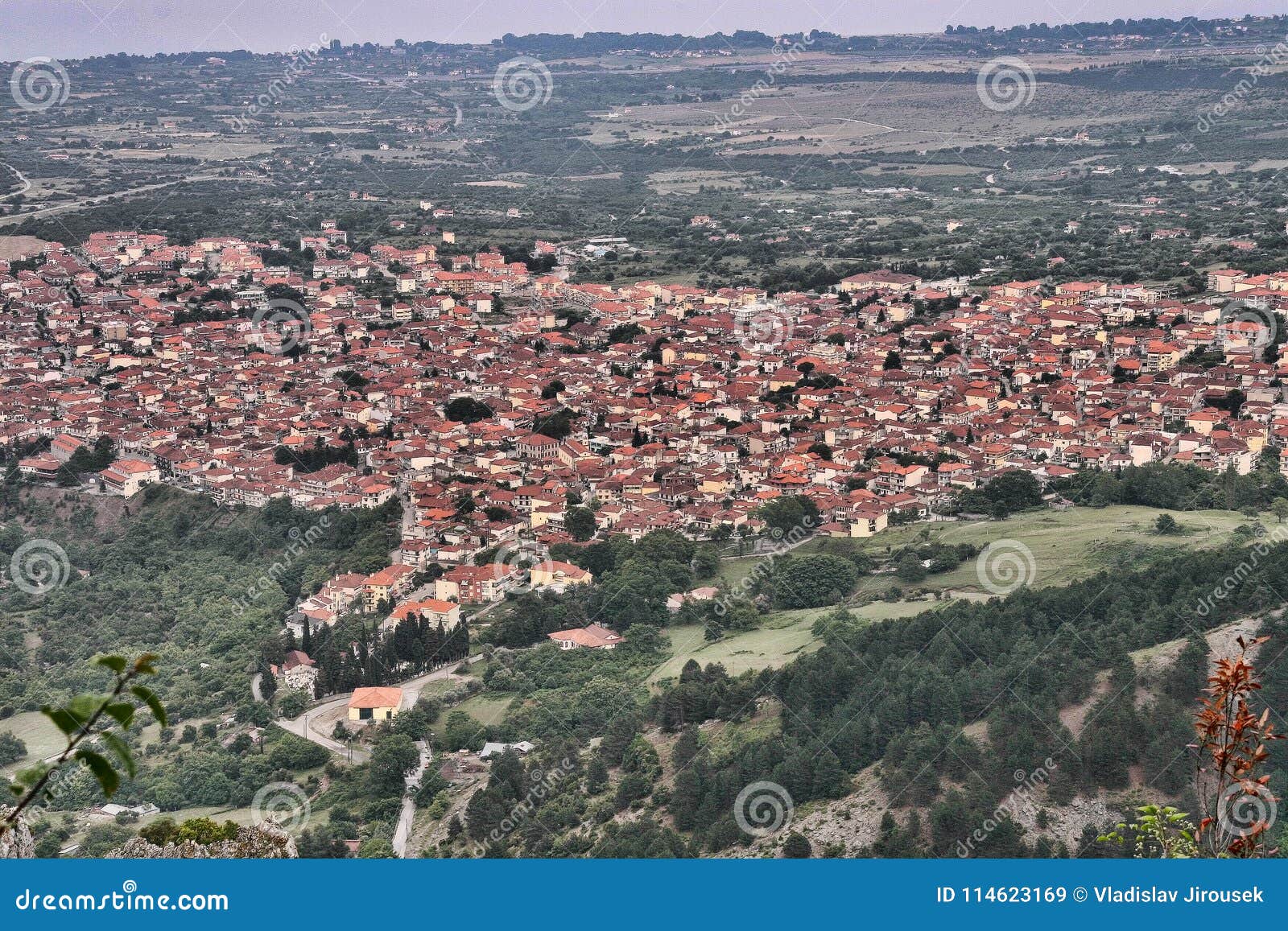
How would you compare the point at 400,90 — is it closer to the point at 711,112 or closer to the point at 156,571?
the point at 711,112

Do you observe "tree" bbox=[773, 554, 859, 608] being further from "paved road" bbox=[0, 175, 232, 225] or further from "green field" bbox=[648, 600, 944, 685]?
"paved road" bbox=[0, 175, 232, 225]

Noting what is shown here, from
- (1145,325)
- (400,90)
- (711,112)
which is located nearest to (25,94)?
(400,90)

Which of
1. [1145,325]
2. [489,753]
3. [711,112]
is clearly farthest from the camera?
[711,112]

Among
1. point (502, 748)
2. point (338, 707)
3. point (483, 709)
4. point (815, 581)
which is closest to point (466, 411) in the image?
point (815, 581)

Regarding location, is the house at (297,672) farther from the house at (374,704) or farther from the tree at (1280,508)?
the tree at (1280,508)

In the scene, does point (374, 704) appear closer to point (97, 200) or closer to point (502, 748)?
point (502, 748)

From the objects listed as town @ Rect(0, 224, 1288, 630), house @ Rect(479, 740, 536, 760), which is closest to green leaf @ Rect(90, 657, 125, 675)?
house @ Rect(479, 740, 536, 760)
